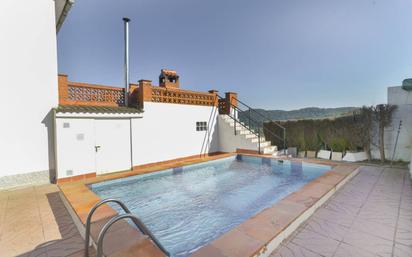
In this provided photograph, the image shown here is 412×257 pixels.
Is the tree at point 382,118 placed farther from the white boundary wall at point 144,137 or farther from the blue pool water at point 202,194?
the white boundary wall at point 144,137

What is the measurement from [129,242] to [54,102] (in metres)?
5.90

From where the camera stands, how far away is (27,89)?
5773 mm

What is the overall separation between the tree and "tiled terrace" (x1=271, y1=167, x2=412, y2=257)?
385cm

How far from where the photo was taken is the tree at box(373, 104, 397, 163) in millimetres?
7602

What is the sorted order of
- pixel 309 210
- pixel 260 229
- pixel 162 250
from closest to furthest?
pixel 162 250, pixel 260 229, pixel 309 210

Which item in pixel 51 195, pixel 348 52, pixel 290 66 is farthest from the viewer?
pixel 290 66

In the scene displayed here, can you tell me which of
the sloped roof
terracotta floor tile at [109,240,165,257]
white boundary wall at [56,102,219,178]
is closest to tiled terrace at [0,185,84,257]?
terracotta floor tile at [109,240,165,257]

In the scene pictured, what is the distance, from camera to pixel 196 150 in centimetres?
1023

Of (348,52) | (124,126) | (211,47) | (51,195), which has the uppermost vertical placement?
(211,47)

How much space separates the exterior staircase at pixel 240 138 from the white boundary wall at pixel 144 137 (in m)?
0.63

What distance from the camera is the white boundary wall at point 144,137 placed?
20.4ft

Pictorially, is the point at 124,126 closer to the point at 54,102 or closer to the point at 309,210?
the point at 54,102

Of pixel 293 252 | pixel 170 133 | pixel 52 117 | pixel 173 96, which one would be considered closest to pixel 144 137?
pixel 170 133

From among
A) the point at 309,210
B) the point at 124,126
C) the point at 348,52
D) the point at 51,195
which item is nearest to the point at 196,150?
the point at 124,126
